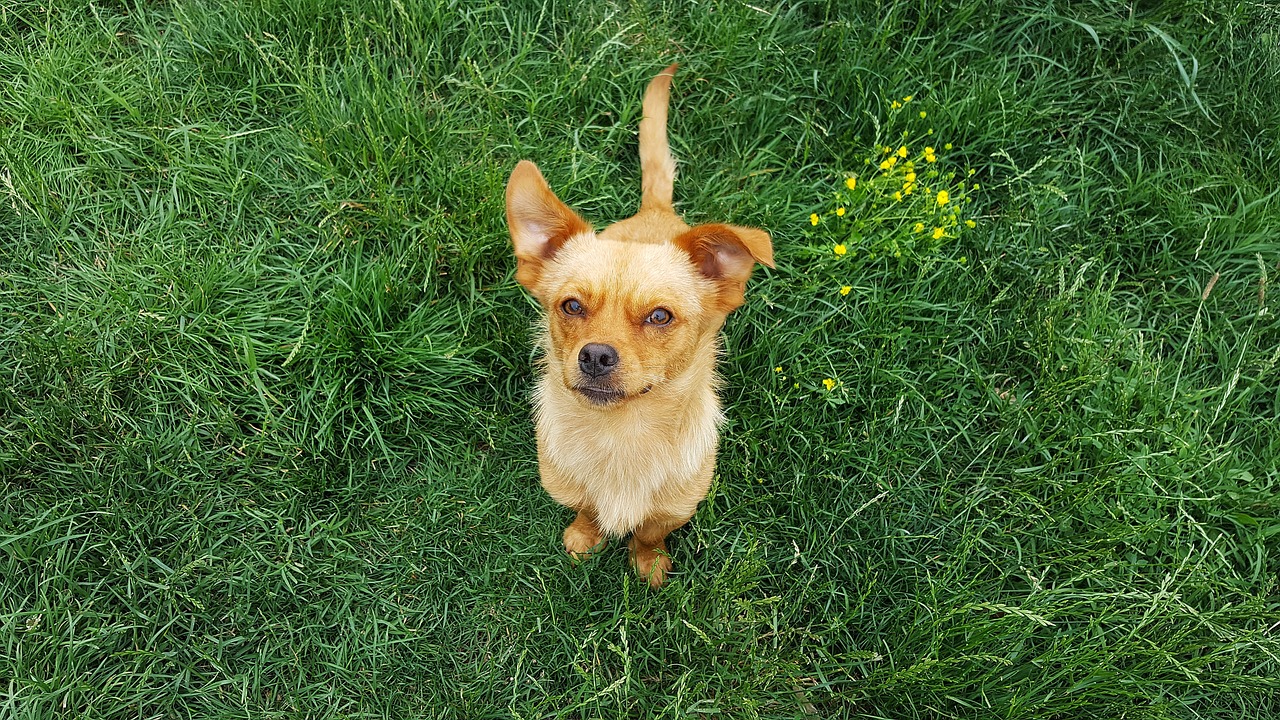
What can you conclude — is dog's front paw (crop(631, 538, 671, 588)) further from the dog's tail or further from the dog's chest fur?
the dog's tail

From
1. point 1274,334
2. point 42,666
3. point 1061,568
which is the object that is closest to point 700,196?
point 1061,568

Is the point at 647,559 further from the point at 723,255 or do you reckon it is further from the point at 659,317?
the point at 723,255

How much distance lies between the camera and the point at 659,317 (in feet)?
7.72

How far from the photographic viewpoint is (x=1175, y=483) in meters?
2.90

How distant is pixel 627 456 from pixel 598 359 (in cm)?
53

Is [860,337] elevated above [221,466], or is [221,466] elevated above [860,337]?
[860,337]

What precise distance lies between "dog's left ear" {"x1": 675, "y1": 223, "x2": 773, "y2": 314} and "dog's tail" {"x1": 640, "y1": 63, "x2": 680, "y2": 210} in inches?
36.2

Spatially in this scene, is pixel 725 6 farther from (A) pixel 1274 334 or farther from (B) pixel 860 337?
(A) pixel 1274 334

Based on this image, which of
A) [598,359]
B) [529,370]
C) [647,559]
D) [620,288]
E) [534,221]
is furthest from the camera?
[529,370]

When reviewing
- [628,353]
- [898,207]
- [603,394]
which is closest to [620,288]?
[628,353]

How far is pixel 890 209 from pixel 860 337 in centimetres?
57

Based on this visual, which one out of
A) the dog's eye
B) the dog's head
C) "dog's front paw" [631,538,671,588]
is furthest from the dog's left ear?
"dog's front paw" [631,538,671,588]

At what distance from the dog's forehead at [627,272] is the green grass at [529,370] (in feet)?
2.53

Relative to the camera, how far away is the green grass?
2646 millimetres
